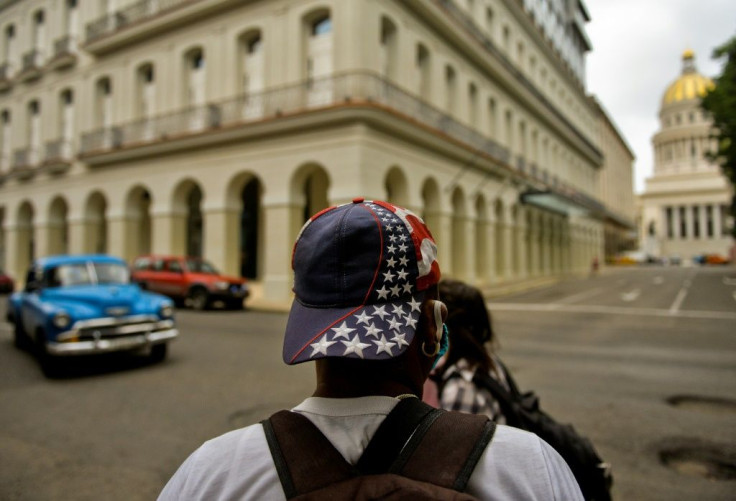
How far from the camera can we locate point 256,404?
5.60 m

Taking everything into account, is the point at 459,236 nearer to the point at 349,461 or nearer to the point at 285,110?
the point at 285,110

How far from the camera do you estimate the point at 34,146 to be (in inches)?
1093

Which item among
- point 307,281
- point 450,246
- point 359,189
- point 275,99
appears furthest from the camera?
point 450,246

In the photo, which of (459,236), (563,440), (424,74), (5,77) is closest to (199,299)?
(459,236)

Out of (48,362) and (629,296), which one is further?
(629,296)

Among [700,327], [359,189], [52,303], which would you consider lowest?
[700,327]

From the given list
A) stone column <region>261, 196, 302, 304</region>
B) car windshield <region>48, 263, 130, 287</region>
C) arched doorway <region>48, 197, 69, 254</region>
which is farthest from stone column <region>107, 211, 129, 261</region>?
car windshield <region>48, 263, 130, 287</region>

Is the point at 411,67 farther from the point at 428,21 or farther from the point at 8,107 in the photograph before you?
the point at 8,107

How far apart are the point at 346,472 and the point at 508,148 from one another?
29267 mm

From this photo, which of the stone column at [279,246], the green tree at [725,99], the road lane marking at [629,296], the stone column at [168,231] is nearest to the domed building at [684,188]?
the green tree at [725,99]

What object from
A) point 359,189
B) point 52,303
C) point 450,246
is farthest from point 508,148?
point 52,303

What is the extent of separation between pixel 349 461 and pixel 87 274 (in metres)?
8.97

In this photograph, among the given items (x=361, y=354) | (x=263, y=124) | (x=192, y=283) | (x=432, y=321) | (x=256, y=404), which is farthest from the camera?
(x=263, y=124)

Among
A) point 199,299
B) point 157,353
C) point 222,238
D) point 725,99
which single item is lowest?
point 157,353
